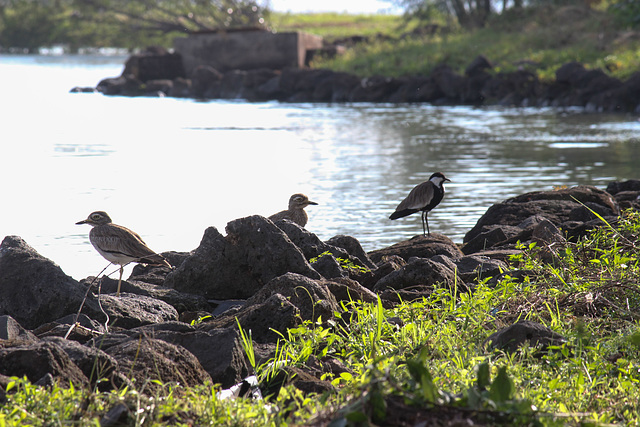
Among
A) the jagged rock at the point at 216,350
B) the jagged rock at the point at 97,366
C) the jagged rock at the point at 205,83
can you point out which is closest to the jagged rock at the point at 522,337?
the jagged rock at the point at 216,350

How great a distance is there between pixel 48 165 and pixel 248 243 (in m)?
11.0

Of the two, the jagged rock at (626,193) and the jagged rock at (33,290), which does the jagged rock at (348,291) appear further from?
the jagged rock at (626,193)

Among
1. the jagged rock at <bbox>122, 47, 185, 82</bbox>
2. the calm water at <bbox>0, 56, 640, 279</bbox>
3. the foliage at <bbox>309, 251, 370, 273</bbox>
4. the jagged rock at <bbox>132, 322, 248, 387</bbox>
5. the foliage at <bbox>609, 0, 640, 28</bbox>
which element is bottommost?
the calm water at <bbox>0, 56, 640, 279</bbox>

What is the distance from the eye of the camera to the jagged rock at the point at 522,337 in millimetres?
4352

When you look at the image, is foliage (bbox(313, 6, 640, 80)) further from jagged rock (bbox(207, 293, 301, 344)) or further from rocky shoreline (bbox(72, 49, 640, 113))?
jagged rock (bbox(207, 293, 301, 344))

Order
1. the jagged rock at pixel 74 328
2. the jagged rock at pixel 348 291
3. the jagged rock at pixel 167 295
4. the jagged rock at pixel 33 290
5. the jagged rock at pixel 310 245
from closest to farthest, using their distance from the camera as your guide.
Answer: the jagged rock at pixel 74 328
the jagged rock at pixel 33 290
the jagged rock at pixel 348 291
the jagged rock at pixel 167 295
the jagged rock at pixel 310 245

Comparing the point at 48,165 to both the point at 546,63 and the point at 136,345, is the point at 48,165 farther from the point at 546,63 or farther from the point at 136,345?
the point at 546,63

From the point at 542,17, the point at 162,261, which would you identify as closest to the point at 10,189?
the point at 162,261

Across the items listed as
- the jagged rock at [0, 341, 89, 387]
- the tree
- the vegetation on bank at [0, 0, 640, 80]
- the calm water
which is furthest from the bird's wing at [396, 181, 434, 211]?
the tree

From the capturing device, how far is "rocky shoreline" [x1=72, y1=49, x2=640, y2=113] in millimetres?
29875

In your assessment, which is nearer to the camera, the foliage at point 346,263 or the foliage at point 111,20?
the foliage at point 346,263

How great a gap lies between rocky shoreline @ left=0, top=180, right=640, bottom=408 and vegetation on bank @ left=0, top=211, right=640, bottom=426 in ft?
0.42

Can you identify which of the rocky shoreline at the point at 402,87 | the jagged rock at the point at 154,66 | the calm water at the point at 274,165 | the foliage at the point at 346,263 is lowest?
the calm water at the point at 274,165

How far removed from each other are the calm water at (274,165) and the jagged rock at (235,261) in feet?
8.18
